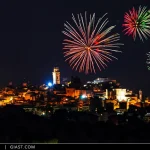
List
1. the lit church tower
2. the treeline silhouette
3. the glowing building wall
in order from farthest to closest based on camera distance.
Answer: the lit church tower
the glowing building wall
the treeline silhouette

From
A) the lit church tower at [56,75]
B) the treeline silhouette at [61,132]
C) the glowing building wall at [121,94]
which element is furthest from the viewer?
the lit church tower at [56,75]

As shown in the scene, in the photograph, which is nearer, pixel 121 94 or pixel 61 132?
pixel 61 132

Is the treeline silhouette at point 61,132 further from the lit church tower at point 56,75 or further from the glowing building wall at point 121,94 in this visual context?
the lit church tower at point 56,75

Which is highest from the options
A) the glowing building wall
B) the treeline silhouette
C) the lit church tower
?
the lit church tower

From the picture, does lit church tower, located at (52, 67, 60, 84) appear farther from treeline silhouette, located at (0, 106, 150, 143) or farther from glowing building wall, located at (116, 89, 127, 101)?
treeline silhouette, located at (0, 106, 150, 143)

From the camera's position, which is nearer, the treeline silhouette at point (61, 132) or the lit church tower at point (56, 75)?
the treeline silhouette at point (61, 132)

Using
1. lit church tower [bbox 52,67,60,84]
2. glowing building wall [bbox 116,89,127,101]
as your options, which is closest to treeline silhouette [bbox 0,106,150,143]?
glowing building wall [bbox 116,89,127,101]

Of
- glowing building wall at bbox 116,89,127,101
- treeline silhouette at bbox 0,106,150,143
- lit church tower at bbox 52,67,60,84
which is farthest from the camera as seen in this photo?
lit church tower at bbox 52,67,60,84

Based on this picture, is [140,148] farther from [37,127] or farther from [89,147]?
[37,127]

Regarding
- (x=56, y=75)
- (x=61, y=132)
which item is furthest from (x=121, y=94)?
(x=61, y=132)

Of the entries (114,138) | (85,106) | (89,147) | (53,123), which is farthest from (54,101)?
(89,147)

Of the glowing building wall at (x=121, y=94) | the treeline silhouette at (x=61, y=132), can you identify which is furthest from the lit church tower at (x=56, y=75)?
the treeline silhouette at (x=61, y=132)

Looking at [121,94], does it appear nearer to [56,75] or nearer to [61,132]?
[56,75]
